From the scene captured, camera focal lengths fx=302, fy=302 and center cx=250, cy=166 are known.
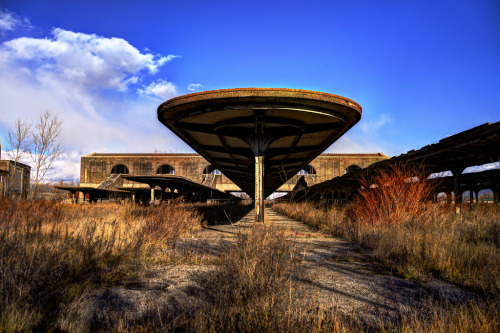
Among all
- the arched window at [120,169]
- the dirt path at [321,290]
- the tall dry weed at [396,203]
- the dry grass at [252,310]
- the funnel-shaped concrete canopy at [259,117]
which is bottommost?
the dirt path at [321,290]

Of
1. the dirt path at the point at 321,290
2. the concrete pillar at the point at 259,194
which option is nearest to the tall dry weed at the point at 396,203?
the concrete pillar at the point at 259,194

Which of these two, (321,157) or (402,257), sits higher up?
(321,157)

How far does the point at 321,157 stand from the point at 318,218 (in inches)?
1415

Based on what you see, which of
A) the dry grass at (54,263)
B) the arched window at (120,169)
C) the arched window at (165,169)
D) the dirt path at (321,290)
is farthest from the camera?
the arched window at (120,169)

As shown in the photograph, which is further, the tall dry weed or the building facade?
the building facade

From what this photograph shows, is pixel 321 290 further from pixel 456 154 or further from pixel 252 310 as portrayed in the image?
pixel 456 154

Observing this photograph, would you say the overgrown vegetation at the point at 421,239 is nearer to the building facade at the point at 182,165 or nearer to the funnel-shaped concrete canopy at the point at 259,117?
the funnel-shaped concrete canopy at the point at 259,117

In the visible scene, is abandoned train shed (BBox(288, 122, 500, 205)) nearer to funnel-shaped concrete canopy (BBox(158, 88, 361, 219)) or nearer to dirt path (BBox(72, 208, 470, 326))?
funnel-shaped concrete canopy (BBox(158, 88, 361, 219))

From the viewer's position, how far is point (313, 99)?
894 cm

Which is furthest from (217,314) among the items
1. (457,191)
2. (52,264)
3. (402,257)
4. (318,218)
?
(457,191)

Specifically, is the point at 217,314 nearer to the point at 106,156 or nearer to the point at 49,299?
the point at 49,299

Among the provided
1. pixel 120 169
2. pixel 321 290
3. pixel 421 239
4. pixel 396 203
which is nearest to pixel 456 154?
pixel 396 203

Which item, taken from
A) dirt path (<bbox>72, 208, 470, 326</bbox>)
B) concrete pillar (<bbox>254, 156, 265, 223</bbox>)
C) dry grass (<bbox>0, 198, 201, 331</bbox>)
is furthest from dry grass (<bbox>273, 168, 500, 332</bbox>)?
dry grass (<bbox>0, 198, 201, 331</bbox>)

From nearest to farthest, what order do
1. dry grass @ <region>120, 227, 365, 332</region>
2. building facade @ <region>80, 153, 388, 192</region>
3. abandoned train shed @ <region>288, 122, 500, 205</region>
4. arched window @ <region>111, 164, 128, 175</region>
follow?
dry grass @ <region>120, 227, 365, 332</region> → abandoned train shed @ <region>288, 122, 500, 205</region> → building facade @ <region>80, 153, 388, 192</region> → arched window @ <region>111, 164, 128, 175</region>
